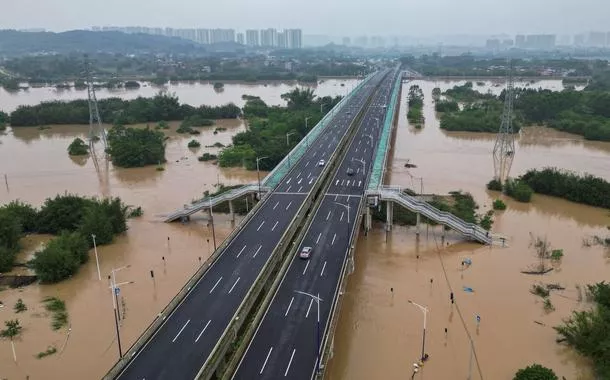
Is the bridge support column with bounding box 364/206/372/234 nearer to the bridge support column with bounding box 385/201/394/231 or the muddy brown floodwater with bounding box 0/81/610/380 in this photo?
the muddy brown floodwater with bounding box 0/81/610/380

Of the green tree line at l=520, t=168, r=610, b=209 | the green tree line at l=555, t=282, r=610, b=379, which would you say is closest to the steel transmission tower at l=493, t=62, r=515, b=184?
the green tree line at l=520, t=168, r=610, b=209

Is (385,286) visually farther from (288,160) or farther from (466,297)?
(288,160)

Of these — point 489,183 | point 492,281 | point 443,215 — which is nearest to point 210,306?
point 492,281

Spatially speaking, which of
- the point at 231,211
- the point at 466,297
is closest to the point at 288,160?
the point at 231,211

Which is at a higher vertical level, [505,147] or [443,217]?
[505,147]

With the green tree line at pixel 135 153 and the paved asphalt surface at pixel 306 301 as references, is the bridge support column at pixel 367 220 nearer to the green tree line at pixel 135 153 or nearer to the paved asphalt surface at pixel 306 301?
the paved asphalt surface at pixel 306 301
